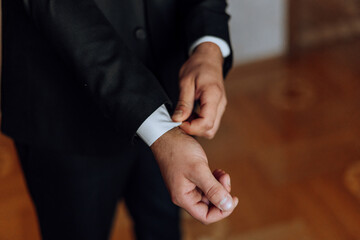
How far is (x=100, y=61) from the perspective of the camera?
0.63 meters

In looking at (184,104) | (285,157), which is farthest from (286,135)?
(184,104)

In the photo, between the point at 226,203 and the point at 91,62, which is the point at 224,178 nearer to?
the point at 226,203

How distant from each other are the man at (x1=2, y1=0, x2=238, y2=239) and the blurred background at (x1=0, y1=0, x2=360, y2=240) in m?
0.47

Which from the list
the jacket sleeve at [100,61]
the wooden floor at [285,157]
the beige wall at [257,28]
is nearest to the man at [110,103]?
the jacket sleeve at [100,61]

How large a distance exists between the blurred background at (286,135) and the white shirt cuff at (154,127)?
29.8 inches

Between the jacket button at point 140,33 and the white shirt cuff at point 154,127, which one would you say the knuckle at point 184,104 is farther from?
the jacket button at point 140,33

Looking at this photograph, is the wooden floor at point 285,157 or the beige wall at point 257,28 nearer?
the wooden floor at point 285,157

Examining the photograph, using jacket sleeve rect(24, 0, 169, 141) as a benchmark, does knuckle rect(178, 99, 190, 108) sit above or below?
below

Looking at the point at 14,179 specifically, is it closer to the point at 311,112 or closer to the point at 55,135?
the point at 55,135

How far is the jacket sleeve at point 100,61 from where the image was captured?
2.04ft

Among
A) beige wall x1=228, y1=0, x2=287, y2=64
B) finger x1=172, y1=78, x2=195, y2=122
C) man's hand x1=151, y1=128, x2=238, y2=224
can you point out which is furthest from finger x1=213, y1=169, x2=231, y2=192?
beige wall x1=228, y1=0, x2=287, y2=64

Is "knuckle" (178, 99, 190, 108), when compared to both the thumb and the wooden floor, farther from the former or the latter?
the wooden floor

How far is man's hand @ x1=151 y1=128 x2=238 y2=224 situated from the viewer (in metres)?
0.57

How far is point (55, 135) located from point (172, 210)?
1.26ft
